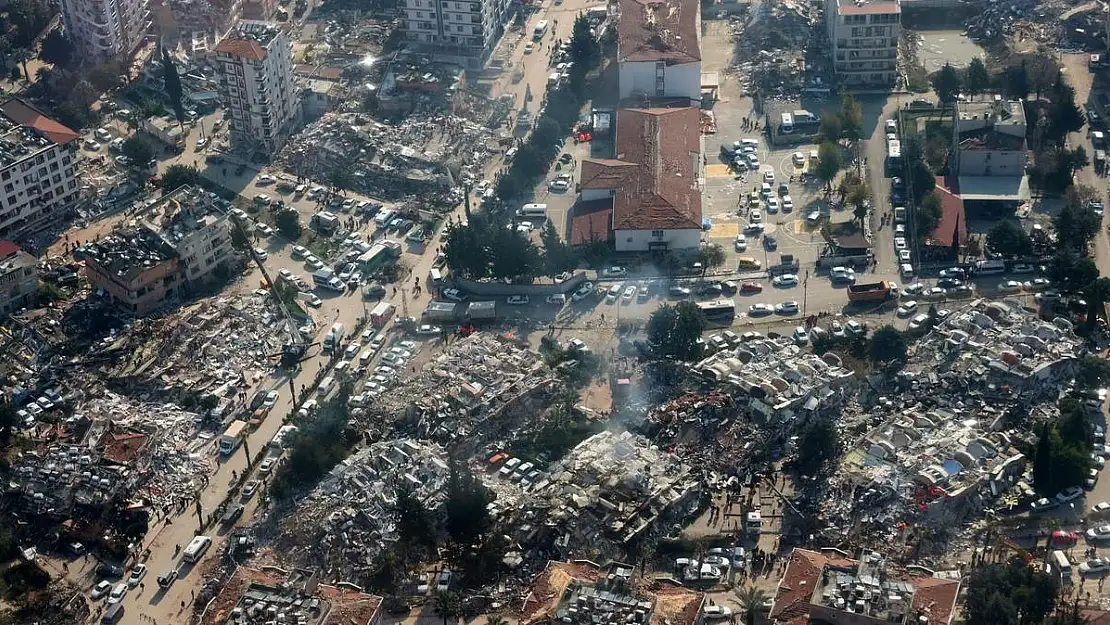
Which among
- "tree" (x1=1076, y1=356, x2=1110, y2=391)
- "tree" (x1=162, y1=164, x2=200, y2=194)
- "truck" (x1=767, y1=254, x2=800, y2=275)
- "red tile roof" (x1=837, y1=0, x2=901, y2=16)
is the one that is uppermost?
"red tile roof" (x1=837, y1=0, x2=901, y2=16)

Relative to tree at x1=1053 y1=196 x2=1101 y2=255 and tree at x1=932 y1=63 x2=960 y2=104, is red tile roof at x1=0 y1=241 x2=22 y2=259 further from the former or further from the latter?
tree at x1=1053 y1=196 x2=1101 y2=255

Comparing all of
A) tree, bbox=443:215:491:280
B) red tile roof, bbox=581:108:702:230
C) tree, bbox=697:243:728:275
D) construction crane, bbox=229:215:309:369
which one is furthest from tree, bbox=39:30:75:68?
tree, bbox=697:243:728:275

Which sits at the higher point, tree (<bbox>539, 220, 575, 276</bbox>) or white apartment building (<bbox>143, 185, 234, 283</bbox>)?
white apartment building (<bbox>143, 185, 234, 283</bbox>)

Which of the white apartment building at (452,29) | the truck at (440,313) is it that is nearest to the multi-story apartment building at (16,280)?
the truck at (440,313)

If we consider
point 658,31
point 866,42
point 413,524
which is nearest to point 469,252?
point 413,524

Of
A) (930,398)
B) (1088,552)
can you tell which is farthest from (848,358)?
(1088,552)

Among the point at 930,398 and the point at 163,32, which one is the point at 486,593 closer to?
the point at 930,398

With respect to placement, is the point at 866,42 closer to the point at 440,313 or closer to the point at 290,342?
the point at 440,313
